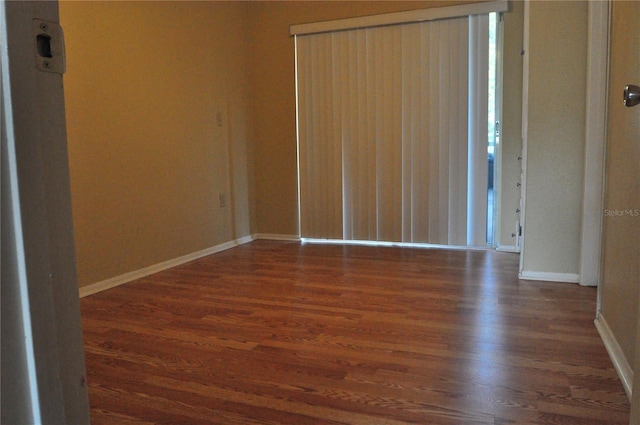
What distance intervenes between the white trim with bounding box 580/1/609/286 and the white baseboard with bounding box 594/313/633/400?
2.56ft

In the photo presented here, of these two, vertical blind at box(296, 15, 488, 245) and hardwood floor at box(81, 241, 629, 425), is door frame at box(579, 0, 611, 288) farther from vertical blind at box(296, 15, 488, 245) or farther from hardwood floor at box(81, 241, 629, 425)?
vertical blind at box(296, 15, 488, 245)

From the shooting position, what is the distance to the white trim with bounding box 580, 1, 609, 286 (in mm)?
2750

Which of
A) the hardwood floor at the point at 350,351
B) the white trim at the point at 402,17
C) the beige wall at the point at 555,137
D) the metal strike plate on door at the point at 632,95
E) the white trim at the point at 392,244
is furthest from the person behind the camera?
the white trim at the point at 392,244

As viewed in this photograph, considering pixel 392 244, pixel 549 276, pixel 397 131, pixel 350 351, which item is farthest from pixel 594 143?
pixel 392 244

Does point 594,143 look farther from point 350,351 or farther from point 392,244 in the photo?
point 392,244

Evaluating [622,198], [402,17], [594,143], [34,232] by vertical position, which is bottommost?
[622,198]

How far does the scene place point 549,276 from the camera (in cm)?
312

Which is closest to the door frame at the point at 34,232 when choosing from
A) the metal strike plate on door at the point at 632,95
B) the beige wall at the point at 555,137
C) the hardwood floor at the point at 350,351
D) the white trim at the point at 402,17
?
the hardwood floor at the point at 350,351

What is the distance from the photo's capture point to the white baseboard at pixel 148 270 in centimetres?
309

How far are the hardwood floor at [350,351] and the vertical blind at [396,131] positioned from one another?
1.00 meters

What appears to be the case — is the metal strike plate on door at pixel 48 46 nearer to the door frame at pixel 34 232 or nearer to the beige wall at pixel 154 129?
the door frame at pixel 34 232

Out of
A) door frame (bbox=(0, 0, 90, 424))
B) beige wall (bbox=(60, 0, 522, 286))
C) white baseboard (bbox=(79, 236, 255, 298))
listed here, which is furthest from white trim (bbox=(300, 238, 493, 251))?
door frame (bbox=(0, 0, 90, 424))

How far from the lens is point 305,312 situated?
2586mm

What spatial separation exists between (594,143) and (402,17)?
2087mm
